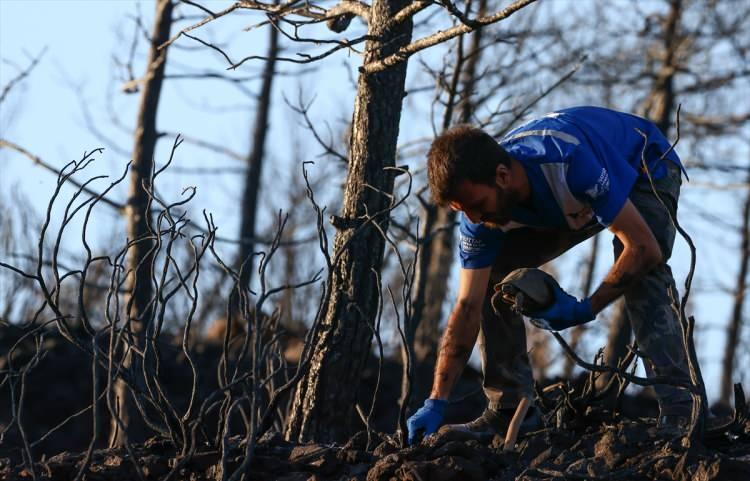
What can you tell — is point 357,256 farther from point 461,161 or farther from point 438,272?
point 438,272

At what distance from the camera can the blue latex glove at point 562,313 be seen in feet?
15.0

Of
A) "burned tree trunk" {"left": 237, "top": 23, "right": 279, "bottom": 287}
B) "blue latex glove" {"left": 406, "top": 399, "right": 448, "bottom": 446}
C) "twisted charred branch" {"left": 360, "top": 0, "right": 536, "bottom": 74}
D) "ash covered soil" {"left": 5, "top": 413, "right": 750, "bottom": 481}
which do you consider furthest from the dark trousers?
"burned tree trunk" {"left": 237, "top": 23, "right": 279, "bottom": 287}

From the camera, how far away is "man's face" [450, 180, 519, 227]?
15.1 ft

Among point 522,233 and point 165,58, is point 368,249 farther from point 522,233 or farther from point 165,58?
point 165,58

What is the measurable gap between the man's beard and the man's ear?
0.07 ft

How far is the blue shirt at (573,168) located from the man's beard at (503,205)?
3.5 inches

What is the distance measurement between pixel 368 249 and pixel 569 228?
1.29 metres

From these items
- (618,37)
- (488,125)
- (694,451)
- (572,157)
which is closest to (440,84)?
(488,125)

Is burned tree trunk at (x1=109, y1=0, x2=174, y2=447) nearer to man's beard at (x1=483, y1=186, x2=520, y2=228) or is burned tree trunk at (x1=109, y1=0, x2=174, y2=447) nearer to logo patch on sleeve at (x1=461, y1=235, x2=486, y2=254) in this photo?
logo patch on sleeve at (x1=461, y1=235, x2=486, y2=254)

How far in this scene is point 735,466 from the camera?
A: 417 centimetres

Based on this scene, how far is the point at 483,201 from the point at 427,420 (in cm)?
101

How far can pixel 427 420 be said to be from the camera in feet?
16.6

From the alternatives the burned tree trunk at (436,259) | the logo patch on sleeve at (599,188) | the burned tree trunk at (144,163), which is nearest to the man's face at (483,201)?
the logo patch on sleeve at (599,188)

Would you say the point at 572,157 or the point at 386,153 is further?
the point at 386,153
